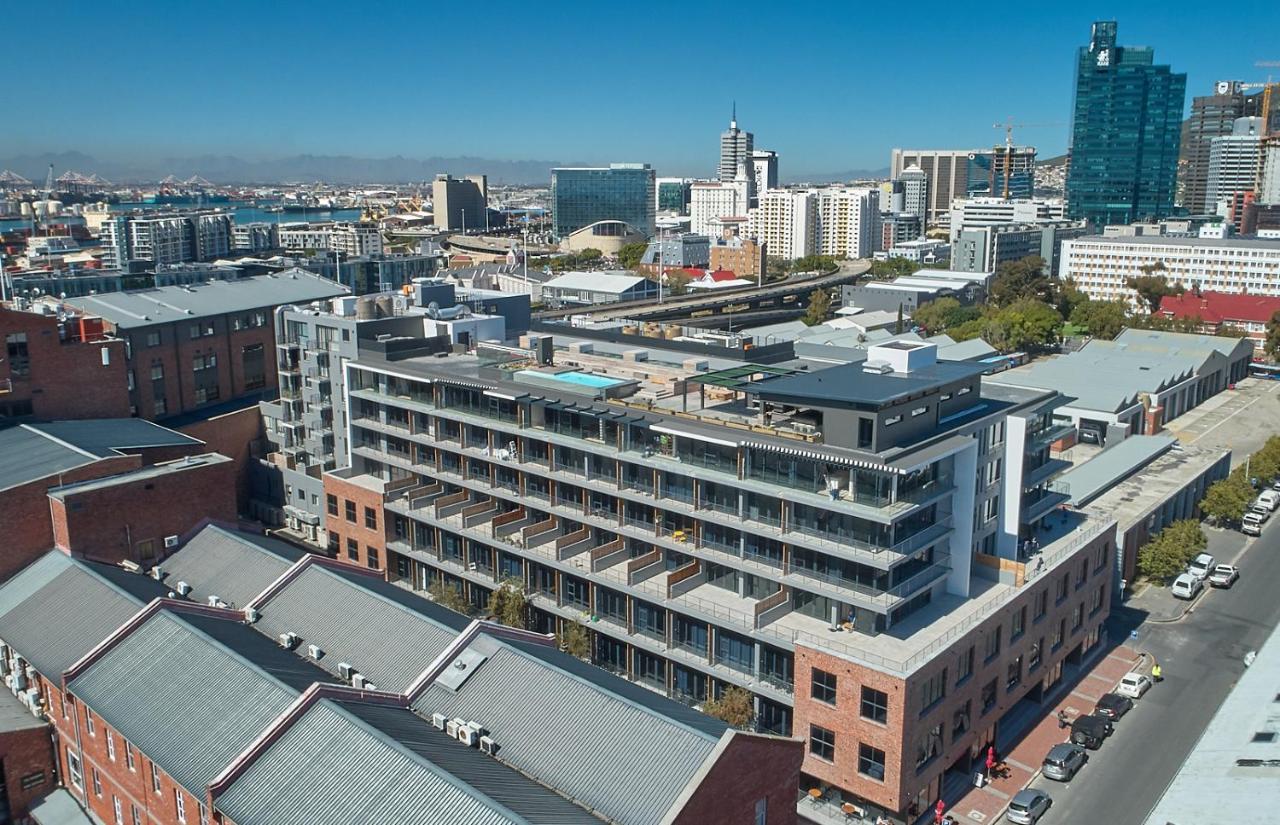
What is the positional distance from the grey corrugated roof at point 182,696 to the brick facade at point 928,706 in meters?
16.7

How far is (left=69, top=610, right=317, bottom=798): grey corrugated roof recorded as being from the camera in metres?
26.8

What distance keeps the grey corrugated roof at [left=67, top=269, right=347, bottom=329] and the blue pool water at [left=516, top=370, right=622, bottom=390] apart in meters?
32.4

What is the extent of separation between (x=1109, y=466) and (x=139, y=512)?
53.7m

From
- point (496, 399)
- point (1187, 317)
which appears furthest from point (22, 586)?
point (1187, 317)

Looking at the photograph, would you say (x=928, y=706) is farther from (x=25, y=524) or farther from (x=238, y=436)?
(x=238, y=436)

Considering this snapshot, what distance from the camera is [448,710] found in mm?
28828

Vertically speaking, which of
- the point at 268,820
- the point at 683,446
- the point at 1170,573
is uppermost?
the point at 683,446

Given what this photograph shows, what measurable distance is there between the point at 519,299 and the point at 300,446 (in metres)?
16.2

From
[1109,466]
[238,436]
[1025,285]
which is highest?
[1025,285]

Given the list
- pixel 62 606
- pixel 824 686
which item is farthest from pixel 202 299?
pixel 824 686

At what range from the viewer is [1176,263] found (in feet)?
494

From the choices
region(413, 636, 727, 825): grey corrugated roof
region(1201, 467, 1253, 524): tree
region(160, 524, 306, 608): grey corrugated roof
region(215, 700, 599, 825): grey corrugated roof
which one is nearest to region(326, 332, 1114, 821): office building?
region(413, 636, 727, 825): grey corrugated roof

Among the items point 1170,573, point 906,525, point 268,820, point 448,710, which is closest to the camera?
point 268,820

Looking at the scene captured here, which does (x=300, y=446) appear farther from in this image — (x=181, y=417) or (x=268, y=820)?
(x=268, y=820)
